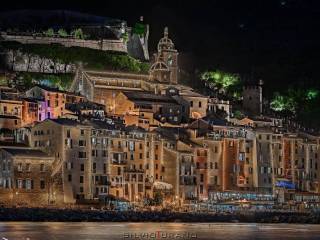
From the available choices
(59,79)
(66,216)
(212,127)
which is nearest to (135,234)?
(66,216)

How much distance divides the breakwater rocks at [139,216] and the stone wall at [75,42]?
2588 cm

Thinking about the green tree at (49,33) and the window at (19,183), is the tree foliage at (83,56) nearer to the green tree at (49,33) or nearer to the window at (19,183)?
the green tree at (49,33)

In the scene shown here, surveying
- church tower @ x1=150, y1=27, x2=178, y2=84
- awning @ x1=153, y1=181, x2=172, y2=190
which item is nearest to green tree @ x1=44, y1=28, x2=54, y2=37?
church tower @ x1=150, y1=27, x2=178, y2=84

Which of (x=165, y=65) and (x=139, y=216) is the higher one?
(x=165, y=65)

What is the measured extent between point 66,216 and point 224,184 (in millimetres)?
17558

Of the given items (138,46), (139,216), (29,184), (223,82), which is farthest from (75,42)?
(29,184)

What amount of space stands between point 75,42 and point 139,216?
3111cm

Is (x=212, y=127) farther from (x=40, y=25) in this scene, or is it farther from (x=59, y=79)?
(x=40, y=25)

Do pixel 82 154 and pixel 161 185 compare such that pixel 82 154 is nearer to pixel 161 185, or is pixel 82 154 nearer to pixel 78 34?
pixel 161 185

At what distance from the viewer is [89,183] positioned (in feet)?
296

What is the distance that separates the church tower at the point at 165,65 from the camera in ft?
372

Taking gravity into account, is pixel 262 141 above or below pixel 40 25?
below

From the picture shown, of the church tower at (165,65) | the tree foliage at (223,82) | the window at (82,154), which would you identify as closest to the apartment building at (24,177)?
the window at (82,154)

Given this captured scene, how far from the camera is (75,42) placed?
116938mm
